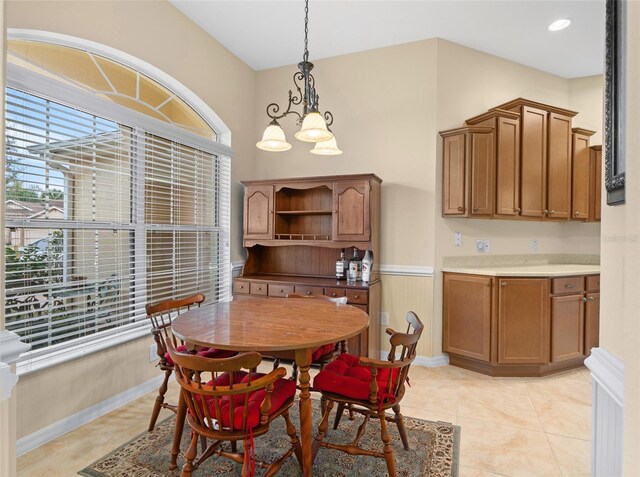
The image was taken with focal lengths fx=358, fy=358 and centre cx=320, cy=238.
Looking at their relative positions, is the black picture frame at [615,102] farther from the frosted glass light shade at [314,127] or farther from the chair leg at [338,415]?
the chair leg at [338,415]

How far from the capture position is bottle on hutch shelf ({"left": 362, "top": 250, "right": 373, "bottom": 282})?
345 centimetres

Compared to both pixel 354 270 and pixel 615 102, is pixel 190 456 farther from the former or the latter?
pixel 354 270

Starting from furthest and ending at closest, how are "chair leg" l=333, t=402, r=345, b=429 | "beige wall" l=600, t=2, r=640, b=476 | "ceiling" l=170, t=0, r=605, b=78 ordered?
"ceiling" l=170, t=0, r=605, b=78 < "chair leg" l=333, t=402, r=345, b=429 < "beige wall" l=600, t=2, r=640, b=476

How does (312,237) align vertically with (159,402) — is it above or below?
above

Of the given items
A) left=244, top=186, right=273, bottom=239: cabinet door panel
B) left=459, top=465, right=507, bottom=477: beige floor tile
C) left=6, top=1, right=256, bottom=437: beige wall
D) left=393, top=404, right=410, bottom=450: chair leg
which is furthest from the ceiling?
left=459, top=465, right=507, bottom=477: beige floor tile

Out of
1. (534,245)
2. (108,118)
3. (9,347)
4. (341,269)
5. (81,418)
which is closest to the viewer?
(9,347)

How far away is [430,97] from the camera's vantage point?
3531 millimetres

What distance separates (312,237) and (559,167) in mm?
2665

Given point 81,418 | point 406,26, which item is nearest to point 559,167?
point 406,26

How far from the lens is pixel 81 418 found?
2389 millimetres

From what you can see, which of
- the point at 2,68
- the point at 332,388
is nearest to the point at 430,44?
the point at 332,388

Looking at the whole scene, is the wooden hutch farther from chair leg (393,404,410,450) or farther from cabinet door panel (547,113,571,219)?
cabinet door panel (547,113,571,219)

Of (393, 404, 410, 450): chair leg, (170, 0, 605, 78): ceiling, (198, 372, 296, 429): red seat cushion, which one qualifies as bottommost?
(393, 404, 410, 450): chair leg

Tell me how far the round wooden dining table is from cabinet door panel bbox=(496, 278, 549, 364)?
66.9 inches
